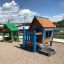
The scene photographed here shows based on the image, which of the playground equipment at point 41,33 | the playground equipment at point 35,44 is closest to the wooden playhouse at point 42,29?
the playground equipment at point 41,33

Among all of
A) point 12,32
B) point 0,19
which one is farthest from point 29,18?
point 12,32

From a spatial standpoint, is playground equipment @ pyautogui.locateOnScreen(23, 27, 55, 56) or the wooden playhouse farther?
the wooden playhouse

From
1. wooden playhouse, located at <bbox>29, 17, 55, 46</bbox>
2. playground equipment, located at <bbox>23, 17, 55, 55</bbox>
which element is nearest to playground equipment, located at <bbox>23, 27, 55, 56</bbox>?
playground equipment, located at <bbox>23, 17, 55, 55</bbox>

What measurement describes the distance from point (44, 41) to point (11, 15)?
164ft

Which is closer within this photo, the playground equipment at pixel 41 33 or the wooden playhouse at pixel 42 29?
the playground equipment at pixel 41 33

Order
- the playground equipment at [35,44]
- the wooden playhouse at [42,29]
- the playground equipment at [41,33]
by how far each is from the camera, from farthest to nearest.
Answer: the wooden playhouse at [42,29], the playground equipment at [41,33], the playground equipment at [35,44]

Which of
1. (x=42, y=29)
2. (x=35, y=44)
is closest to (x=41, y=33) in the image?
(x=42, y=29)

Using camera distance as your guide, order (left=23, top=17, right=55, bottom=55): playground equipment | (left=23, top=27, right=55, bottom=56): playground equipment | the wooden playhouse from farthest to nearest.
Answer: the wooden playhouse < (left=23, top=17, right=55, bottom=55): playground equipment < (left=23, top=27, right=55, bottom=56): playground equipment

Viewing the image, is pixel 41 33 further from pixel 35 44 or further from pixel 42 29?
pixel 35 44

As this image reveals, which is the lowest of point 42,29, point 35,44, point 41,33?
point 35,44

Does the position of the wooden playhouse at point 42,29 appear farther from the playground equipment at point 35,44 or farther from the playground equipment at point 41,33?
the playground equipment at point 35,44

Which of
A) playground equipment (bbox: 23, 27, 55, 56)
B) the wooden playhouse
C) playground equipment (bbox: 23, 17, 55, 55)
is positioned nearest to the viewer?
playground equipment (bbox: 23, 27, 55, 56)

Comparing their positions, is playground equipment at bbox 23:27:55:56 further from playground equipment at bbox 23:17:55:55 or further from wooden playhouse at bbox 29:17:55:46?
wooden playhouse at bbox 29:17:55:46

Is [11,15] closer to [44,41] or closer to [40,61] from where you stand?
[44,41]
